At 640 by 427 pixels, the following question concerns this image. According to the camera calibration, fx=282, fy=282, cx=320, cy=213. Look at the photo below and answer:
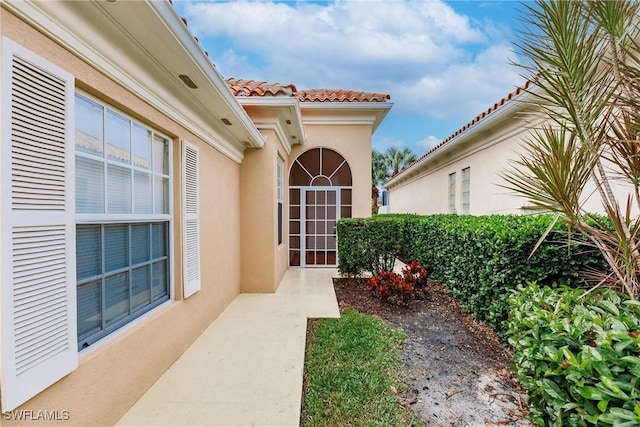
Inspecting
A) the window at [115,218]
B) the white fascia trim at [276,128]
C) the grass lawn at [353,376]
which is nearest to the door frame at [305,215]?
the white fascia trim at [276,128]

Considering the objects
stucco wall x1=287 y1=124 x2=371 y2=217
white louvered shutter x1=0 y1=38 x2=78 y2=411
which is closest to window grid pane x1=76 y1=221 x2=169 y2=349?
white louvered shutter x1=0 y1=38 x2=78 y2=411

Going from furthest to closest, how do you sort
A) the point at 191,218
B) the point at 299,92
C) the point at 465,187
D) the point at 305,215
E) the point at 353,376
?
the point at 299,92 → the point at 305,215 → the point at 465,187 → the point at 191,218 → the point at 353,376

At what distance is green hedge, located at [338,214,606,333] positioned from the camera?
364 centimetres

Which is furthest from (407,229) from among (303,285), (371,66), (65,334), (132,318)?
(65,334)

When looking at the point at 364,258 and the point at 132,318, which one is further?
the point at 364,258

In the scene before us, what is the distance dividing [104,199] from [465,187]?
9.42 m

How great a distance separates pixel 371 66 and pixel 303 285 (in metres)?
7.35

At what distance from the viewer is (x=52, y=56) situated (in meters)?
2.01

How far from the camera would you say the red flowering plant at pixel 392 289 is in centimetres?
573

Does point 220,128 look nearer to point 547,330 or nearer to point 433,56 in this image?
point 547,330

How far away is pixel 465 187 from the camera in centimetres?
916

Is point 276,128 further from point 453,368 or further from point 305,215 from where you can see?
point 453,368

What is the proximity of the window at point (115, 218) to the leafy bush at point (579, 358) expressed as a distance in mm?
3561

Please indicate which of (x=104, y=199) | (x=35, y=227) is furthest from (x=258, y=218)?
(x=35, y=227)
